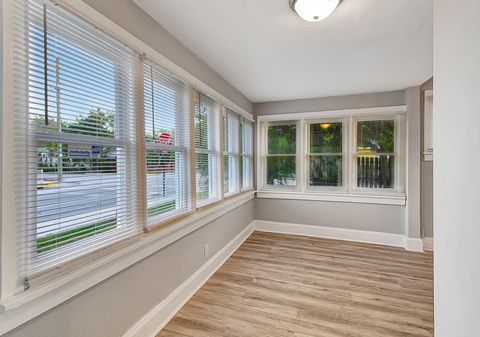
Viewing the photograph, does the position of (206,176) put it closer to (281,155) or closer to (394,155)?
(281,155)

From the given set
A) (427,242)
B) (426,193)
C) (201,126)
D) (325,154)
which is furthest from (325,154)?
(201,126)

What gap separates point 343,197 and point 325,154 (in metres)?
0.80

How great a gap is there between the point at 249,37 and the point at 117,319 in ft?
7.94

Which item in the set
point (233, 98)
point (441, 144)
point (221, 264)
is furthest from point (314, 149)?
point (441, 144)

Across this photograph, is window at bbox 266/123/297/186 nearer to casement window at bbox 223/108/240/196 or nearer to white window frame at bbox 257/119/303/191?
white window frame at bbox 257/119/303/191

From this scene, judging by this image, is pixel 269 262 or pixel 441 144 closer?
pixel 441 144

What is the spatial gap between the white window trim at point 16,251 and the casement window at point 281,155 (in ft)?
9.43

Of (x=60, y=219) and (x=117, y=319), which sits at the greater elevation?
(x=60, y=219)

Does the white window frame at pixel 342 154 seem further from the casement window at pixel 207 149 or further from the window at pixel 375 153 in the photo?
the casement window at pixel 207 149

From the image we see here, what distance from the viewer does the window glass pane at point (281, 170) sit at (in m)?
4.41

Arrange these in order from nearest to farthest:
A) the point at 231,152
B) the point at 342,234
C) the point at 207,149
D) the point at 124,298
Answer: the point at 124,298 < the point at 207,149 < the point at 231,152 < the point at 342,234

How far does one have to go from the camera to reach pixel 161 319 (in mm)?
1940

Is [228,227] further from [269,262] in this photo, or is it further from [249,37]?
[249,37]

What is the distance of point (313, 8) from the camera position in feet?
5.33
